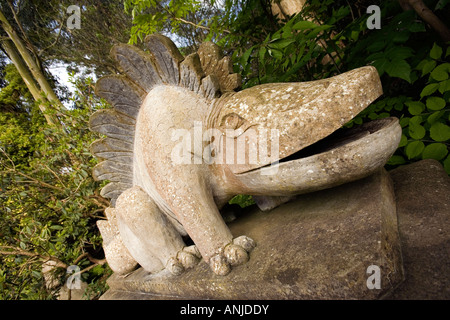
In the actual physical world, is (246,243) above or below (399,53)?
below

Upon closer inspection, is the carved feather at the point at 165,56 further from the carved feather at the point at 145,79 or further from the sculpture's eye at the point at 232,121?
the sculpture's eye at the point at 232,121

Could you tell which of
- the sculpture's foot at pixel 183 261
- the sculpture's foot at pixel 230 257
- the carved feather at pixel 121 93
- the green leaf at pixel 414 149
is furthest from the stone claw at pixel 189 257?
the green leaf at pixel 414 149

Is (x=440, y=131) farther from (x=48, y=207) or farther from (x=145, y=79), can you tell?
(x=48, y=207)

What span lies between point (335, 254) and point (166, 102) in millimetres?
1023

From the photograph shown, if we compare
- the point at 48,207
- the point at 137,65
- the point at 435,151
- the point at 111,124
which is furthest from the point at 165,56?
the point at 48,207

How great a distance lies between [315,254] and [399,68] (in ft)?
3.35

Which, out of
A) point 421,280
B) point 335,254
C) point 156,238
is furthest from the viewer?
point 156,238

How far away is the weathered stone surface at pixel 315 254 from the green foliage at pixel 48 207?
63.6 inches

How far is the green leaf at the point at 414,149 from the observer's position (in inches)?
55.1

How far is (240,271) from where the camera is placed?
110 cm

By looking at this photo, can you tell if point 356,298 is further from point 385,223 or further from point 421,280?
point 385,223

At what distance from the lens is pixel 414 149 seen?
1.41 meters

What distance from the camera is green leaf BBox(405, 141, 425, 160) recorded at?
4.59 feet
